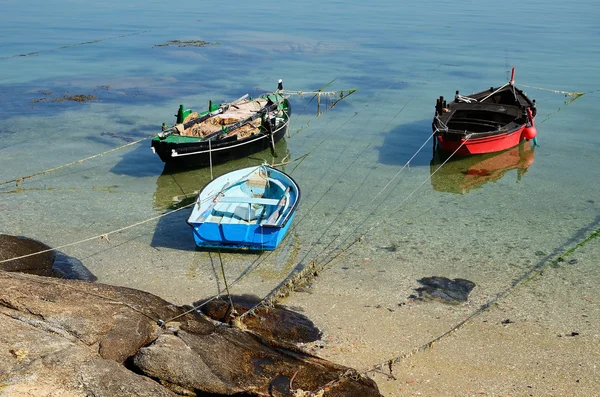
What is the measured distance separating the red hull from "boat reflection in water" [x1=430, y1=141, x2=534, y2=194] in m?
0.42

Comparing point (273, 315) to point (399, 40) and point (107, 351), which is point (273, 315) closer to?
point (107, 351)

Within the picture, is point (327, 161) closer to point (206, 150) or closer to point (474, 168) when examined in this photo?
point (206, 150)

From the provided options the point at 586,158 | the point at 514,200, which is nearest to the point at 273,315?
the point at 514,200

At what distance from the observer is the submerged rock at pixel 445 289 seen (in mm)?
13539

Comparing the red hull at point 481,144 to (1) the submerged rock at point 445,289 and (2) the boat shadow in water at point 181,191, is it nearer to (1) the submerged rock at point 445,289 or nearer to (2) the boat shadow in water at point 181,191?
(2) the boat shadow in water at point 181,191

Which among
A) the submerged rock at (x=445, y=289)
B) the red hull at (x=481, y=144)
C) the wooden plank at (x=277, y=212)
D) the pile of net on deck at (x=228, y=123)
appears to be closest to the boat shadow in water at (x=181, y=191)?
the pile of net on deck at (x=228, y=123)

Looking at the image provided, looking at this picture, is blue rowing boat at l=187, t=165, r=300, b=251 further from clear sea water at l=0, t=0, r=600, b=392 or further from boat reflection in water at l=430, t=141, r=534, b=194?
boat reflection in water at l=430, t=141, r=534, b=194

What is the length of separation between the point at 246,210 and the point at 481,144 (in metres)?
9.55

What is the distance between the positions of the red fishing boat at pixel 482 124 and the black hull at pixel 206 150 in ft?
20.4

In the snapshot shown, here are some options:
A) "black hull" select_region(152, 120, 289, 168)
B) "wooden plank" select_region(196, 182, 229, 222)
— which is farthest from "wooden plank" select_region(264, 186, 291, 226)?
"black hull" select_region(152, 120, 289, 168)

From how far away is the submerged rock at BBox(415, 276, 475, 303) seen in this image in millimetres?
13539

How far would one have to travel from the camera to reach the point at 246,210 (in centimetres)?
1639

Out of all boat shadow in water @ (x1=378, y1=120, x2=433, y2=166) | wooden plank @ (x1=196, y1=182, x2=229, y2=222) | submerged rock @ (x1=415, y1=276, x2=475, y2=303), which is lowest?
boat shadow in water @ (x1=378, y1=120, x2=433, y2=166)

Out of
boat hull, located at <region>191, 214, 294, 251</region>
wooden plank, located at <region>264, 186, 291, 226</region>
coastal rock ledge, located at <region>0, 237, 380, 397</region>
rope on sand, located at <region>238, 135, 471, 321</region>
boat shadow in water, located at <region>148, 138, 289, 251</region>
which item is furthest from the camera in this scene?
boat shadow in water, located at <region>148, 138, 289, 251</region>
